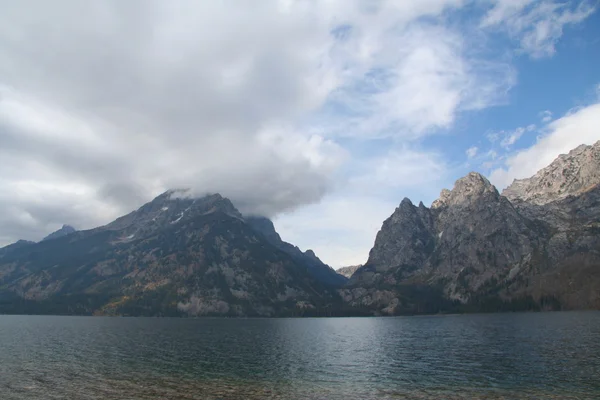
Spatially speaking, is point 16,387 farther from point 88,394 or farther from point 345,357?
point 345,357

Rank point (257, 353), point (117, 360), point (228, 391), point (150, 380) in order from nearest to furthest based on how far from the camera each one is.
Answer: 1. point (228, 391)
2. point (150, 380)
3. point (117, 360)
4. point (257, 353)

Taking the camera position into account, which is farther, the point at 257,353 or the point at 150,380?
the point at 257,353

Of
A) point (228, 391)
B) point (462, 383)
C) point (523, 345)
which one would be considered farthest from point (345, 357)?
point (523, 345)

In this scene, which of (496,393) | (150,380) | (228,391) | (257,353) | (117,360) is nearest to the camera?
(496,393)

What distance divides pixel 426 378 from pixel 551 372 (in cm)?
2593

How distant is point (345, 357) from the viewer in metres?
114

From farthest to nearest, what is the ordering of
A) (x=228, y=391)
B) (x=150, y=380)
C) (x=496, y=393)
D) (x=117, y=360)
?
(x=117, y=360) < (x=150, y=380) < (x=228, y=391) < (x=496, y=393)

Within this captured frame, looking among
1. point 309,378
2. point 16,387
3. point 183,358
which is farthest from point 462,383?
point 16,387

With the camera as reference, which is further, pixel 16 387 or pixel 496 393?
pixel 16 387

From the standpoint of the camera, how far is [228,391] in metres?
71.9

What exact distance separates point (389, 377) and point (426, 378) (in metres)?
7.28

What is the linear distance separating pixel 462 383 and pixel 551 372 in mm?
22106

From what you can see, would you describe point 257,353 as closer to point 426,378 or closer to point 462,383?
point 426,378

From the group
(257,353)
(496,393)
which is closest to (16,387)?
(257,353)
